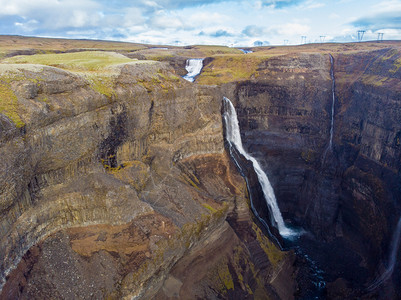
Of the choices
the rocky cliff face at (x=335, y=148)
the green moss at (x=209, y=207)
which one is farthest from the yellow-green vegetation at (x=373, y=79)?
the green moss at (x=209, y=207)

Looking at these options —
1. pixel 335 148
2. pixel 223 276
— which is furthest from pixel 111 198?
pixel 335 148

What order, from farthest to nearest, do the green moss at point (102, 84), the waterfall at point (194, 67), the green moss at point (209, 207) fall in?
the waterfall at point (194, 67), the green moss at point (209, 207), the green moss at point (102, 84)

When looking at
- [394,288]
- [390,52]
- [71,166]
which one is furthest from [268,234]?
[390,52]

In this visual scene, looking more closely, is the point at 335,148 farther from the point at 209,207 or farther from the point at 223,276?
the point at 223,276

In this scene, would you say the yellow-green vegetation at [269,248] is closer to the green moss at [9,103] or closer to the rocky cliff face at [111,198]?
the rocky cliff face at [111,198]

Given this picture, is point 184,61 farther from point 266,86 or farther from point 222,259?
point 222,259

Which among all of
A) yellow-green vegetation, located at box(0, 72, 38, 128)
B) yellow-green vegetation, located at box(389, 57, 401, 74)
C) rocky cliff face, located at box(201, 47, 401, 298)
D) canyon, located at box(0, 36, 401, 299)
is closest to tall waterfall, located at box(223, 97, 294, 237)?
canyon, located at box(0, 36, 401, 299)

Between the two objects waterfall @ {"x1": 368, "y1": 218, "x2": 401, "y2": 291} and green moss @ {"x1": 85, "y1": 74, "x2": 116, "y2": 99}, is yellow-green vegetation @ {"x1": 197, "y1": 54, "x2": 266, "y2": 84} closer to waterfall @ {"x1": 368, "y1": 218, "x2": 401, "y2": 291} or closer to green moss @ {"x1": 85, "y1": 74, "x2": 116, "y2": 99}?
green moss @ {"x1": 85, "y1": 74, "x2": 116, "y2": 99}
